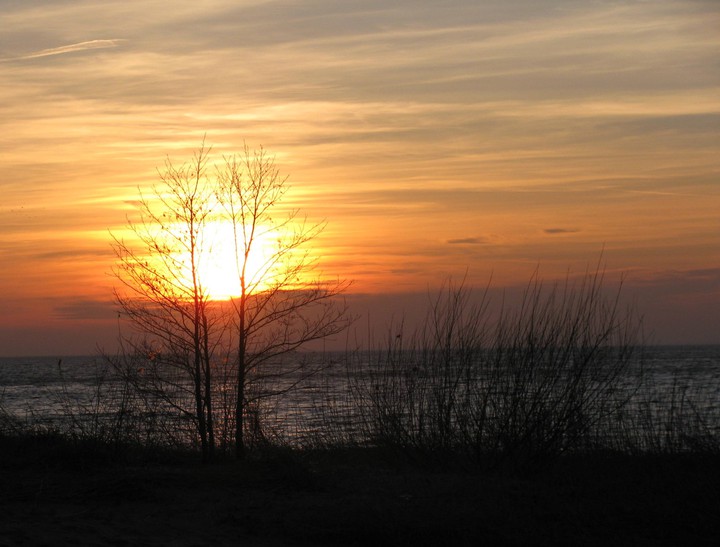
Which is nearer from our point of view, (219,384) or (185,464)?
(185,464)

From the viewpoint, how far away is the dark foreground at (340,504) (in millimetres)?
8578

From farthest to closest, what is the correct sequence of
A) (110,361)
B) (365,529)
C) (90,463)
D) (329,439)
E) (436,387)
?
1. (329,439)
2. (110,361)
3. (436,387)
4. (90,463)
5. (365,529)

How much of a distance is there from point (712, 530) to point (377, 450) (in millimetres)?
5777

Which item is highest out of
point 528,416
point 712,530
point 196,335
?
point 196,335

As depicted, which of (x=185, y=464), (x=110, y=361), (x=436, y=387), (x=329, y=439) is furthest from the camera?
(x=329, y=439)

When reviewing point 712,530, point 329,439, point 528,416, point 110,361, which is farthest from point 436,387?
point 110,361

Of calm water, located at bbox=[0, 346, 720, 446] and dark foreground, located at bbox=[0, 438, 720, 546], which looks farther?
calm water, located at bbox=[0, 346, 720, 446]

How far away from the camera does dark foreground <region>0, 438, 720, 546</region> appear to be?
858 cm

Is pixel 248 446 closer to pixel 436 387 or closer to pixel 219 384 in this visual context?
pixel 219 384

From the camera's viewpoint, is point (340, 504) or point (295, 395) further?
point (295, 395)

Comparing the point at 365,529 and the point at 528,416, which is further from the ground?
the point at 528,416

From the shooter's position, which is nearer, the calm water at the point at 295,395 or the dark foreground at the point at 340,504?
the dark foreground at the point at 340,504

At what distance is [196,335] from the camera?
14.7 m

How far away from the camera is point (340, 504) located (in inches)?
373
